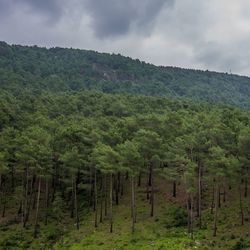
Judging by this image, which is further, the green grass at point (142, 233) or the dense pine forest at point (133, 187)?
the dense pine forest at point (133, 187)

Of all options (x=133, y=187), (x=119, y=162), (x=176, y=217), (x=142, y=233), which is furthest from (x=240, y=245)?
(x=119, y=162)

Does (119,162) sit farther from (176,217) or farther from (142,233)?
(176,217)

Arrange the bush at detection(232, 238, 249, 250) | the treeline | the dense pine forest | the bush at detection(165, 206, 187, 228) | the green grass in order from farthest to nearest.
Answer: the bush at detection(165, 206, 187, 228), the treeline, the dense pine forest, the green grass, the bush at detection(232, 238, 249, 250)

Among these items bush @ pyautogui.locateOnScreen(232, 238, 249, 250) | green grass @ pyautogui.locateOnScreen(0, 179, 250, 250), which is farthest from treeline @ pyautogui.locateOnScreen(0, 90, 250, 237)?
bush @ pyautogui.locateOnScreen(232, 238, 249, 250)

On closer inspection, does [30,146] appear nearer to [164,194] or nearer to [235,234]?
[164,194]

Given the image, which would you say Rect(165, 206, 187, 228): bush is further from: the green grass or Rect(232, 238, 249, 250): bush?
Rect(232, 238, 249, 250): bush

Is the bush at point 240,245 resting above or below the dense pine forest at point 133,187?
below

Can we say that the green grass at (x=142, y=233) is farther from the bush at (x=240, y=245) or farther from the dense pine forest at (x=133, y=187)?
the dense pine forest at (x=133, y=187)

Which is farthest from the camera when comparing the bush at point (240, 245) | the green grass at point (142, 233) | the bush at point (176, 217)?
the bush at point (176, 217)

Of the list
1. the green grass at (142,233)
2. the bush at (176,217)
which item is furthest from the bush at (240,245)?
the bush at (176,217)

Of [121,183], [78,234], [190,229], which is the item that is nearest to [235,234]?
[190,229]

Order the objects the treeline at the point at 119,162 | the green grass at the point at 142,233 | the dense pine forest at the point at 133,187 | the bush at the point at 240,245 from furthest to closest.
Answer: the treeline at the point at 119,162 → the dense pine forest at the point at 133,187 → the green grass at the point at 142,233 → the bush at the point at 240,245

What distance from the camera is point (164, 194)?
205 ft

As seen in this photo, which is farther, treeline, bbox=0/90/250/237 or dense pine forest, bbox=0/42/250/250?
treeline, bbox=0/90/250/237
